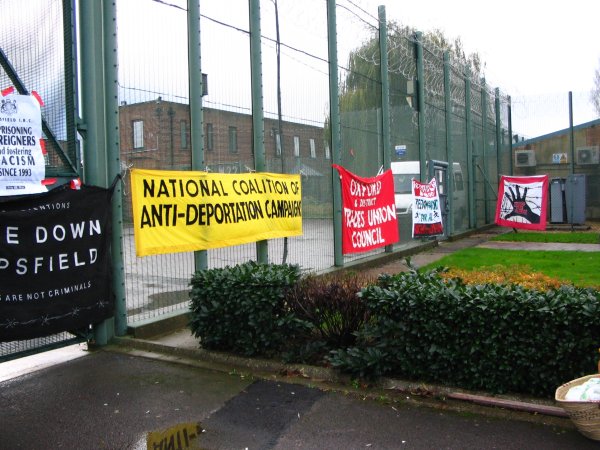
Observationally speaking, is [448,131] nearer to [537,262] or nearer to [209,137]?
[537,262]

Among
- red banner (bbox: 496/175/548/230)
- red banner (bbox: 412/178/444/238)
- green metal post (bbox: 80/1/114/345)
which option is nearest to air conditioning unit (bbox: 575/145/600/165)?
red banner (bbox: 496/175/548/230)

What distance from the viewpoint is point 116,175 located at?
625cm

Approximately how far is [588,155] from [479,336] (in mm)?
19748

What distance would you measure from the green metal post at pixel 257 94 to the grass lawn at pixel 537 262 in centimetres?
369

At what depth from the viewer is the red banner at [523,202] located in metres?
17.8

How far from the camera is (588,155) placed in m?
21.5

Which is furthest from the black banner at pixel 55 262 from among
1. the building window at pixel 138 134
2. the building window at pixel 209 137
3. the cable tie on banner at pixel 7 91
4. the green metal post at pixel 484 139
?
the green metal post at pixel 484 139

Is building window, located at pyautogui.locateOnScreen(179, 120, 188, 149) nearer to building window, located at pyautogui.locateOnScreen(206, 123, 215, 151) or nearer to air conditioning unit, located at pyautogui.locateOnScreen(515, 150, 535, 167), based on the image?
building window, located at pyautogui.locateOnScreen(206, 123, 215, 151)

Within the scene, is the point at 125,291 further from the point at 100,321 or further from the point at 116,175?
the point at 116,175

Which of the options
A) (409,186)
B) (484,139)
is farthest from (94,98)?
(484,139)

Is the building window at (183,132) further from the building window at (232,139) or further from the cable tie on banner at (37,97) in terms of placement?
the cable tie on banner at (37,97)

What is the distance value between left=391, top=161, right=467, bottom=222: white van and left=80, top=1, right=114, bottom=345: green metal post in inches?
356

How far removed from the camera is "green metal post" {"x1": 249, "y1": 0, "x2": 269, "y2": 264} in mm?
8164

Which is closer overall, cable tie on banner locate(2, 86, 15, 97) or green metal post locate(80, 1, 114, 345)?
cable tie on banner locate(2, 86, 15, 97)
